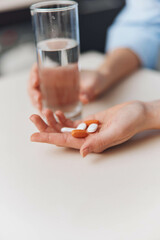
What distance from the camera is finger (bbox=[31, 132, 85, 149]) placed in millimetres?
526

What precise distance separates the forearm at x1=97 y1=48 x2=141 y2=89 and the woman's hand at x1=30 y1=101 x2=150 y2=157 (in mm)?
280

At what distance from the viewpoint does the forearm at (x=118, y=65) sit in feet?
2.79

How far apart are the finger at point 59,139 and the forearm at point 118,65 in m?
0.34

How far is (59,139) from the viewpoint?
1.73ft

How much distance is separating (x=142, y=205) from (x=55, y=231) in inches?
5.4

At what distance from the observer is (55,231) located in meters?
0.39

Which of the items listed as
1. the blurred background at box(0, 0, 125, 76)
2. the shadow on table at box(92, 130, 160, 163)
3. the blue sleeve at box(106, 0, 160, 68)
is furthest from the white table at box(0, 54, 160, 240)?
the blurred background at box(0, 0, 125, 76)

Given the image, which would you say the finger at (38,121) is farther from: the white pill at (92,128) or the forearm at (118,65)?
the forearm at (118,65)

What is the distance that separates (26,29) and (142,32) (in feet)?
2.87

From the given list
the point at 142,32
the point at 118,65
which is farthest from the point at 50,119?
the point at 142,32

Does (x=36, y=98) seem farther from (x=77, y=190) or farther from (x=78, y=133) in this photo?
(x=77, y=190)

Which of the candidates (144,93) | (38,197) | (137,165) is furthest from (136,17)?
(38,197)

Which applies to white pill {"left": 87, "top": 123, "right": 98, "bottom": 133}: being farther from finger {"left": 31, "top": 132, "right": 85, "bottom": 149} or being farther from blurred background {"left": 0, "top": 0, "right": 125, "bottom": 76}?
blurred background {"left": 0, "top": 0, "right": 125, "bottom": 76}

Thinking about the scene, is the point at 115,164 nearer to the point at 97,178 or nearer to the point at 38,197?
the point at 97,178
